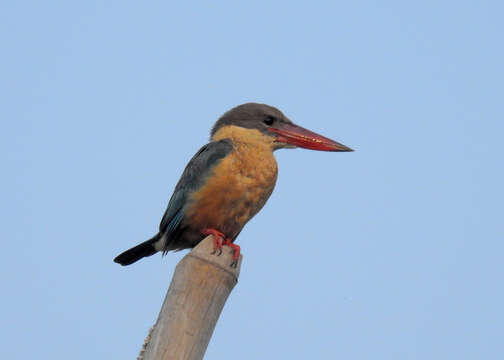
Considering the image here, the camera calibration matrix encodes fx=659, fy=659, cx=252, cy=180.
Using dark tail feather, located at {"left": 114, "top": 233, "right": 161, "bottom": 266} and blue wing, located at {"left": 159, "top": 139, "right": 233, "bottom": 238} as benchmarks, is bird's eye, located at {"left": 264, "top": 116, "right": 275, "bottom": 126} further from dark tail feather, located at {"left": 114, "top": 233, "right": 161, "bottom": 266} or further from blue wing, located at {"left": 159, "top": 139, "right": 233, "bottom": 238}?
dark tail feather, located at {"left": 114, "top": 233, "right": 161, "bottom": 266}

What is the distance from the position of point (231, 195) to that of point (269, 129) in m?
0.96

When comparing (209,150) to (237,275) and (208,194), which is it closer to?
(208,194)

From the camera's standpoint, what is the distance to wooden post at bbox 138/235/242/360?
9.12 feet

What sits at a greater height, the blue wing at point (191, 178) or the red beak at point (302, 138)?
the red beak at point (302, 138)

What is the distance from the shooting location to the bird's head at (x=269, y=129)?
5.45 m

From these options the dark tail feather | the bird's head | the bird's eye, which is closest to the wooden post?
the dark tail feather

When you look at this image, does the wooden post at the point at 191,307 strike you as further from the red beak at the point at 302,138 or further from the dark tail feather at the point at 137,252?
the red beak at the point at 302,138

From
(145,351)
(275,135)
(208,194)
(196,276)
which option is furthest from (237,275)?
(275,135)

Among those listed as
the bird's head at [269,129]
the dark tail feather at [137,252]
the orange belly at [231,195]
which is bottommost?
the dark tail feather at [137,252]

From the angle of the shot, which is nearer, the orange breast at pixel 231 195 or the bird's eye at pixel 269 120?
the orange breast at pixel 231 195

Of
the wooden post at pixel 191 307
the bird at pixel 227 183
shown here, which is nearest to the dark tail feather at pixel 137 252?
the bird at pixel 227 183

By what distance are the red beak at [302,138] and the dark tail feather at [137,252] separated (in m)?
1.32

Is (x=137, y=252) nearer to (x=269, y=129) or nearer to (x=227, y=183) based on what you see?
(x=227, y=183)

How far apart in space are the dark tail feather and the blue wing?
0.14m
